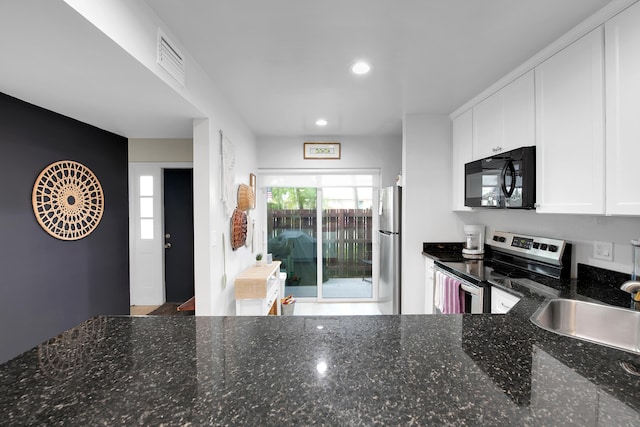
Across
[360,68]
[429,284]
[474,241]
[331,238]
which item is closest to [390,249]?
[429,284]

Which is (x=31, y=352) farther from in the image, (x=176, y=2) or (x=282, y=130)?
(x=282, y=130)

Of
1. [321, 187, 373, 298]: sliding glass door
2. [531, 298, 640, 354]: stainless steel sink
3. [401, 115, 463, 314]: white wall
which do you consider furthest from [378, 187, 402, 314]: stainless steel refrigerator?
[531, 298, 640, 354]: stainless steel sink

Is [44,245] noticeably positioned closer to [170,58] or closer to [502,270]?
[170,58]

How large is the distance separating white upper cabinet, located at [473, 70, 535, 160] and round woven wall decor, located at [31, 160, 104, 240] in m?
3.42

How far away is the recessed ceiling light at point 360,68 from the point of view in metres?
2.08

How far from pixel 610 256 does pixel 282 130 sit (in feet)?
11.0

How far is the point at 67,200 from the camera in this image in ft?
7.65

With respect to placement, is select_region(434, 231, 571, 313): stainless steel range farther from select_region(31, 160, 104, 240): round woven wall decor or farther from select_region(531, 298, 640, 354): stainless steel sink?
select_region(31, 160, 104, 240): round woven wall decor

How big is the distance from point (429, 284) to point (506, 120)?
1.64 metres

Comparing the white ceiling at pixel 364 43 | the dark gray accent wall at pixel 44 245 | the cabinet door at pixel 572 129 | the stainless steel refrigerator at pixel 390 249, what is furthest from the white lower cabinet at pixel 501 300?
the dark gray accent wall at pixel 44 245

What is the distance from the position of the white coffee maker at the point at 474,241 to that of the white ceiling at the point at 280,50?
125 cm

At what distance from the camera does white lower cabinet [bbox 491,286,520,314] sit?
1816 millimetres

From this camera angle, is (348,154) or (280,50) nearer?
(280,50)

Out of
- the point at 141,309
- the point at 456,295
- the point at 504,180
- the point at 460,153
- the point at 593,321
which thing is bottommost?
the point at 141,309
